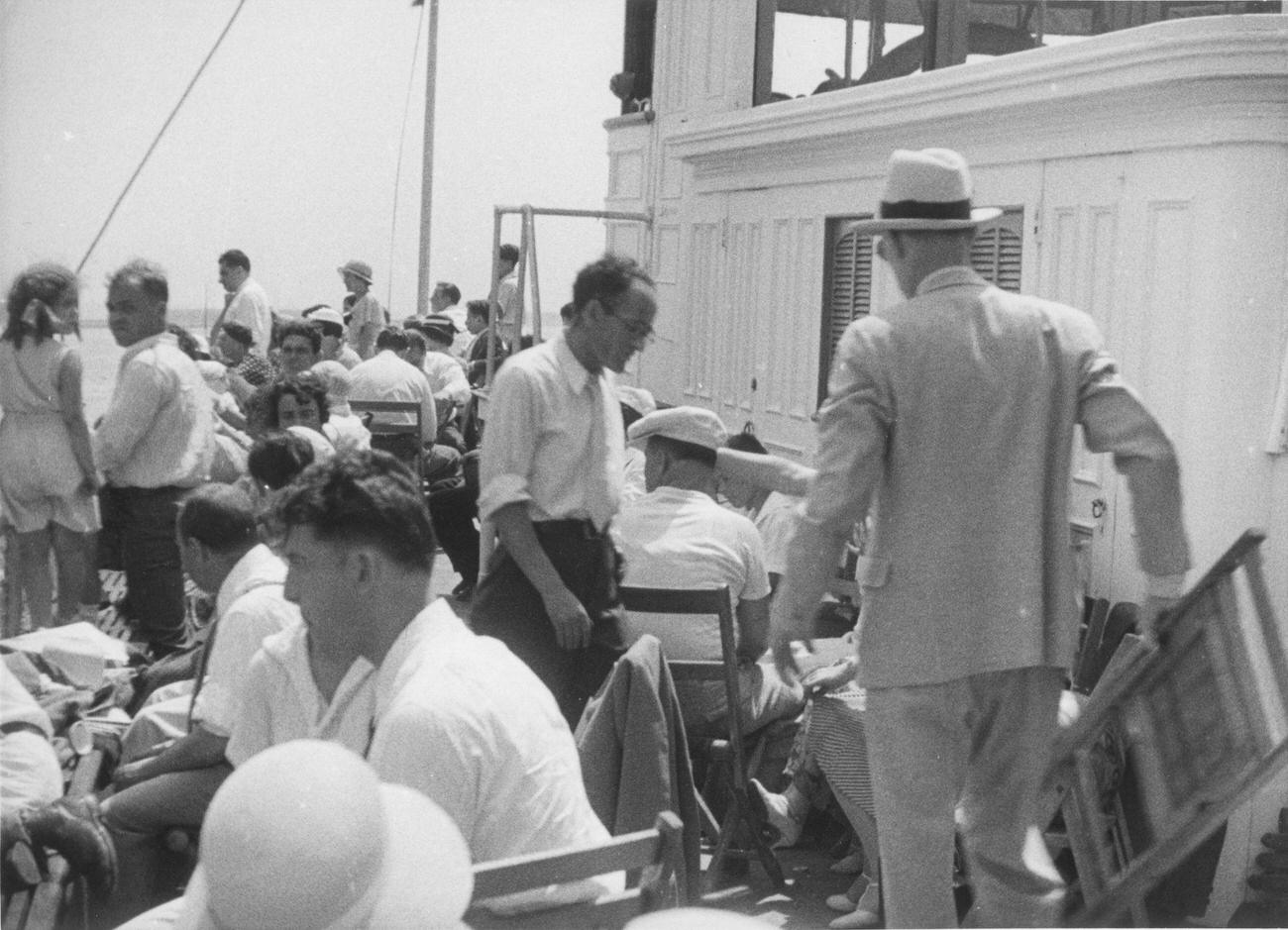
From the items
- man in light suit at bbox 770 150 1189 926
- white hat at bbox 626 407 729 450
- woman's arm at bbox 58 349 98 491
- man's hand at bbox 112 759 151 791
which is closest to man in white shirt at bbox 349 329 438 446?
woman's arm at bbox 58 349 98 491

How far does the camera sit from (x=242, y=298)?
10.9 metres

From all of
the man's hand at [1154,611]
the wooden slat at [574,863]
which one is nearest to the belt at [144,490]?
the man's hand at [1154,611]

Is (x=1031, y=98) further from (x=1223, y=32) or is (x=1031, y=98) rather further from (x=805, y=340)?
(x=805, y=340)

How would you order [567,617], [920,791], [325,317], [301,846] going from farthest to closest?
1. [325,317]
2. [567,617]
3. [920,791]
4. [301,846]

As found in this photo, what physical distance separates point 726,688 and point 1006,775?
1528mm

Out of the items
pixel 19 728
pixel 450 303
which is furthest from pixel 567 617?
pixel 450 303

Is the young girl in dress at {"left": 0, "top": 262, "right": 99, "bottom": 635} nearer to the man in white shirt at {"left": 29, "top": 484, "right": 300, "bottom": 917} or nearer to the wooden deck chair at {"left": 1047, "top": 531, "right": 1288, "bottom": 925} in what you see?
the man in white shirt at {"left": 29, "top": 484, "right": 300, "bottom": 917}

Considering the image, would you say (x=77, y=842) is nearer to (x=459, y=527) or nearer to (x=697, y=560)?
(x=697, y=560)

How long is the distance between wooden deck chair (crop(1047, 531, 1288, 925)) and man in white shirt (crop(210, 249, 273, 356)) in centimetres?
832

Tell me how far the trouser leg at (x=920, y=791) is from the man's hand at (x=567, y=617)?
4.11 feet

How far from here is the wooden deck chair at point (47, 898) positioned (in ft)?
10.8

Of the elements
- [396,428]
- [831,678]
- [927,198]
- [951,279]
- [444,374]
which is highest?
[927,198]

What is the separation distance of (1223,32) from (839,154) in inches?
124

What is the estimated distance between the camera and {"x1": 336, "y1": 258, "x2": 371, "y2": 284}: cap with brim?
12.8 m
